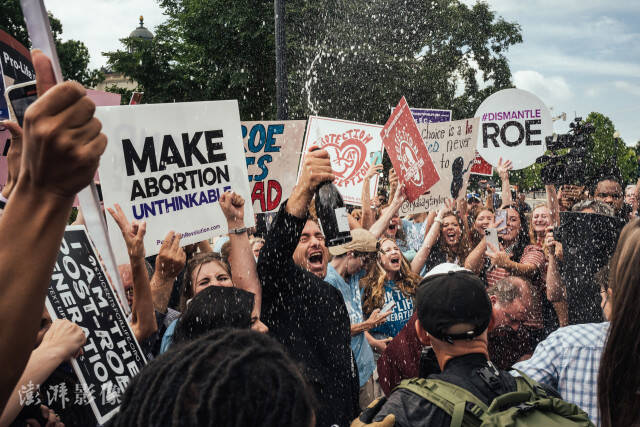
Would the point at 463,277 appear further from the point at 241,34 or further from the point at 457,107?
the point at 457,107

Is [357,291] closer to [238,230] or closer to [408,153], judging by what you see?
[238,230]

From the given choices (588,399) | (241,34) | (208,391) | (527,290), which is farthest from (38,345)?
(241,34)

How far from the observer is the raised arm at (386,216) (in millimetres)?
4867

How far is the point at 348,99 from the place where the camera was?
22.5 m

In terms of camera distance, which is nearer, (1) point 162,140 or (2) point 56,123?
(2) point 56,123

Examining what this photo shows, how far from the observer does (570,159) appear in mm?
5730

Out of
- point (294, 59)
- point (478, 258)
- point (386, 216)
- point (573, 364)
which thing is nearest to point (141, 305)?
point (573, 364)

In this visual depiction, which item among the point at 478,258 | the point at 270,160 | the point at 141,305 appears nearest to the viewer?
the point at 141,305

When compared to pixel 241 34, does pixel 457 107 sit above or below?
below

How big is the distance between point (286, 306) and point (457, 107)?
26995 millimetres

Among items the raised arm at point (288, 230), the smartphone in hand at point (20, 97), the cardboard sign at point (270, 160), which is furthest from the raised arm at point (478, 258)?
the smartphone in hand at point (20, 97)

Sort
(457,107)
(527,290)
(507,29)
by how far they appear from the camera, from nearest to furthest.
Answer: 1. (527,290)
2. (457,107)
3. (507,29)

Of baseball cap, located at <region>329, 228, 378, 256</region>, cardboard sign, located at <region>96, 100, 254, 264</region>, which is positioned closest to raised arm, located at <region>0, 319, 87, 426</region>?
cardboard sign, located at <region>96, 100, 254, 264</region>

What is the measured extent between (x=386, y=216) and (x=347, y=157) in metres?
1.40
